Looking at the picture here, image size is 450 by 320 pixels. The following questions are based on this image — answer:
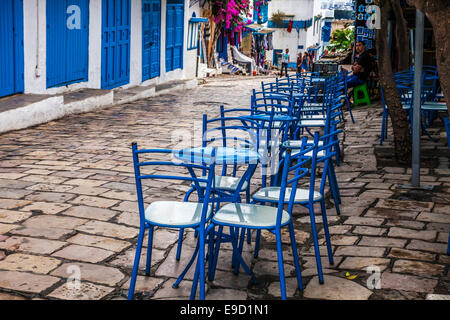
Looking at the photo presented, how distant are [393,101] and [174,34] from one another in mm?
12657

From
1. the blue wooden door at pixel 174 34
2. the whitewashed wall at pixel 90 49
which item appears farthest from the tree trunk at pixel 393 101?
the blue wooden door at pixel 174 34

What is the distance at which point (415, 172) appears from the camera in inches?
246

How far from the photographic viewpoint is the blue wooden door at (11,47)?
31.3ft

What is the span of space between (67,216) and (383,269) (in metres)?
2.55

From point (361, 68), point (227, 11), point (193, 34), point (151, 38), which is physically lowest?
point (361, 68)

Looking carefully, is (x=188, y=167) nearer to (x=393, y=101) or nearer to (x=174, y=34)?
(x=393, y=101)

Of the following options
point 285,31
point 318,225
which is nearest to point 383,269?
point 318,225

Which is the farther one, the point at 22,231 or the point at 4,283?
the point at 22,231

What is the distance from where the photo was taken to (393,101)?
7.15m

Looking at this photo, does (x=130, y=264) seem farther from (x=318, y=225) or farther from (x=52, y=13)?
(x=52, y=13)

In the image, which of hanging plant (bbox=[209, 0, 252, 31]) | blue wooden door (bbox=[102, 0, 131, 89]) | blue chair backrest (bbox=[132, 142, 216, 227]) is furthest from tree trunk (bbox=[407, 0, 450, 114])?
hanging plant (bbox=[209, 0, 252, 31])

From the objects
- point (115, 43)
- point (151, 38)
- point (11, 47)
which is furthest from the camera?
point (151, 38)

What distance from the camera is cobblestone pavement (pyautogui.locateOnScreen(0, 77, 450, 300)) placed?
380cm

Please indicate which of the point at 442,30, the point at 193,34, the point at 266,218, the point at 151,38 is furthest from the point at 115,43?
the point at 266,218
